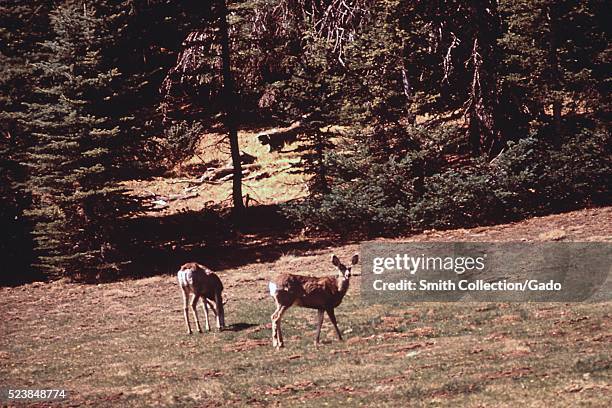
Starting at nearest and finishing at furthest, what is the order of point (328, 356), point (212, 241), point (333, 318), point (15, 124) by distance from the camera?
point (328, 356), point (333, 318), point (15, 124), point (212, 241)

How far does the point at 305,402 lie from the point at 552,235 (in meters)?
14.0

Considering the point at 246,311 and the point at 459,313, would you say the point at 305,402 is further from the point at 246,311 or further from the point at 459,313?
the point at 246,311

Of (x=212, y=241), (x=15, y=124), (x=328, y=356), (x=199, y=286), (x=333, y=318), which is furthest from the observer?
(x=212, y=241)

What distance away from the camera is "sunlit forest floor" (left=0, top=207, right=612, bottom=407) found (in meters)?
9.73

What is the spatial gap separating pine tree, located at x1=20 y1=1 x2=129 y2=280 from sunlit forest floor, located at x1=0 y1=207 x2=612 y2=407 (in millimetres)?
4587

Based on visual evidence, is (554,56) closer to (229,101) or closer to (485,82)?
(485,82)

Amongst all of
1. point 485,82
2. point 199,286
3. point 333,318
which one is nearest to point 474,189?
point 485,82

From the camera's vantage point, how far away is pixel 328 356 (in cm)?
1198

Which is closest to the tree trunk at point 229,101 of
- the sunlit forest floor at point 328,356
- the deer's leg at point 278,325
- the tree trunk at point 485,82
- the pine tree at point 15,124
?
the pine tree at point 15,124

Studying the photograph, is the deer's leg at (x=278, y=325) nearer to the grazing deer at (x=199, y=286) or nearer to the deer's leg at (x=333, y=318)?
the deer's leg at (x=333, y=318)

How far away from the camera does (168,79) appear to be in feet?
94.9

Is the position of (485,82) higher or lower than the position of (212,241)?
higher

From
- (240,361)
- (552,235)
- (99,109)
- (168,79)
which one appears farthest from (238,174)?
(240,361)

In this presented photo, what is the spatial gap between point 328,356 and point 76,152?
14431mm
